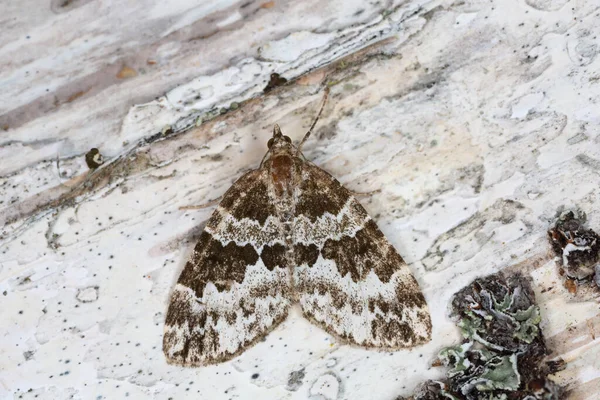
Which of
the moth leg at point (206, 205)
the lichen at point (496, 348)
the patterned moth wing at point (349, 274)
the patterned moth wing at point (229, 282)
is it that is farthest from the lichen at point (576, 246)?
the moth leg at point (206, 205)

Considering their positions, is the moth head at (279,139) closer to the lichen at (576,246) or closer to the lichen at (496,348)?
the lichen at (496,348)

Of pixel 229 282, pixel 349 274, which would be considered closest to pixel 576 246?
pixel 349 274

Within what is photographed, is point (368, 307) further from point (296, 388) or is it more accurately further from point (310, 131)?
point (310, 131)

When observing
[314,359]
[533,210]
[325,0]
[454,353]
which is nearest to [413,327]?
[454,353]

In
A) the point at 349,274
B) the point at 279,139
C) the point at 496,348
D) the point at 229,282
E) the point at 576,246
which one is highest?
the point at 279,139

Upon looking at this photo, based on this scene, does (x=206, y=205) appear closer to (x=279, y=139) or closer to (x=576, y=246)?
(x=279, y=139)

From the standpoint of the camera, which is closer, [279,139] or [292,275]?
[279,139]

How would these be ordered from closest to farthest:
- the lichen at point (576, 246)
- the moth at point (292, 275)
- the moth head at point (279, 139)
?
the moth head at point (279, 139) → the moth at point (292, 275) → the lichen at point (576, 246)
